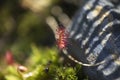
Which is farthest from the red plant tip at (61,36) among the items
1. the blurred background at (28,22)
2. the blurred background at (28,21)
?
the blurred background at (28,21)

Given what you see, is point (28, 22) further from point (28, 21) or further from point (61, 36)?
point (61, 36)

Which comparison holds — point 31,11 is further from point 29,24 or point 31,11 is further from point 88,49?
point 88,49

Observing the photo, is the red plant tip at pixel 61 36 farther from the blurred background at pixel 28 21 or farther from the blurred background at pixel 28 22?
the blurred background at pixel 28 21

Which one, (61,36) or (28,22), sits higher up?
(28,22)

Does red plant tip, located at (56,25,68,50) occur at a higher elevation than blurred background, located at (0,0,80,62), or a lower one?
lower

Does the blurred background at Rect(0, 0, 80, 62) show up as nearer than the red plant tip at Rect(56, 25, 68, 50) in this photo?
No

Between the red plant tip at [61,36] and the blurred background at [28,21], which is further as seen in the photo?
the blurred background at [28,21]

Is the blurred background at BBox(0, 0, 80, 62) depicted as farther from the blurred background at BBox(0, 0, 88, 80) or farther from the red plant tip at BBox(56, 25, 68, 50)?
the red plant tip at BBox(56, 25, 68, 50)

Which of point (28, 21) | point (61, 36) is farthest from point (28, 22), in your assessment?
point (61, 36)

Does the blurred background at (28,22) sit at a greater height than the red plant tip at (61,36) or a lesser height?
greater

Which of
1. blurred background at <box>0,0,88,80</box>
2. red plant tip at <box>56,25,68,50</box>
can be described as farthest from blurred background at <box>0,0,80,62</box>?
red plant tip at <box>56,25,68,50</box>

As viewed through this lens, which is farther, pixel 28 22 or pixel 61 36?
pixel 28 22
